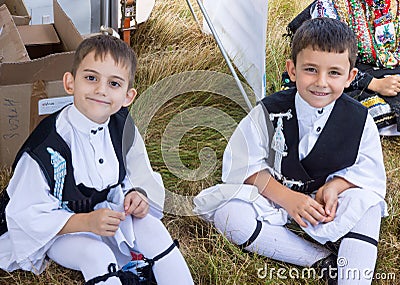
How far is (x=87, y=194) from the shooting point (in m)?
1.96

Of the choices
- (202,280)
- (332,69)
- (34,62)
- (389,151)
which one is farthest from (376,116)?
(34,62)

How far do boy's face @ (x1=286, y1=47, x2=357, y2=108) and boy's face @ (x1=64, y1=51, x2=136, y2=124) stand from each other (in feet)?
1.75

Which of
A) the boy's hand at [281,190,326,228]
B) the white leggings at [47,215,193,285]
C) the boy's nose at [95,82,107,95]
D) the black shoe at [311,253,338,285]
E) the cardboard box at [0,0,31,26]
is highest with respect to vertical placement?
the cardboard box at [0,0,31,26]

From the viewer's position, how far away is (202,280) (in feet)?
6.65

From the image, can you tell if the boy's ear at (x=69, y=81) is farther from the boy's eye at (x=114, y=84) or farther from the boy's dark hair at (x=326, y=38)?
the boy's dark hair at (x=326, y=38)

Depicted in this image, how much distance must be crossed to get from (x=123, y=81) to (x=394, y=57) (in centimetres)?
143

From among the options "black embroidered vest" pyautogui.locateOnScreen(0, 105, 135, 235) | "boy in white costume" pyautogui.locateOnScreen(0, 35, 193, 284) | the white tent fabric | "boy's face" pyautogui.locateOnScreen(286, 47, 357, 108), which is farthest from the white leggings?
the white tent fabric

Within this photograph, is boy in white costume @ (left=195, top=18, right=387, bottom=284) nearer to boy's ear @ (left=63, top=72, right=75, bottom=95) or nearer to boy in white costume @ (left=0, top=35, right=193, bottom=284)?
boy in white costume @ (left=0, top=35, right=193, bottom=284)

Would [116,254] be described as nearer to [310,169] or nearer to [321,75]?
[310,169]

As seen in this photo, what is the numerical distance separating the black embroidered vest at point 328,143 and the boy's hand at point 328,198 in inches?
1.9

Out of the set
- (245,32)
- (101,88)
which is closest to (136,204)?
(101,88)

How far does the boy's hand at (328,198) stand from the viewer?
80.3 inches

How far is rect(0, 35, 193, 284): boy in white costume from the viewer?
1856mm

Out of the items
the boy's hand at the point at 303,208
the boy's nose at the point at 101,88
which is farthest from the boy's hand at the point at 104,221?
the boy's hand at the point at 303,208
